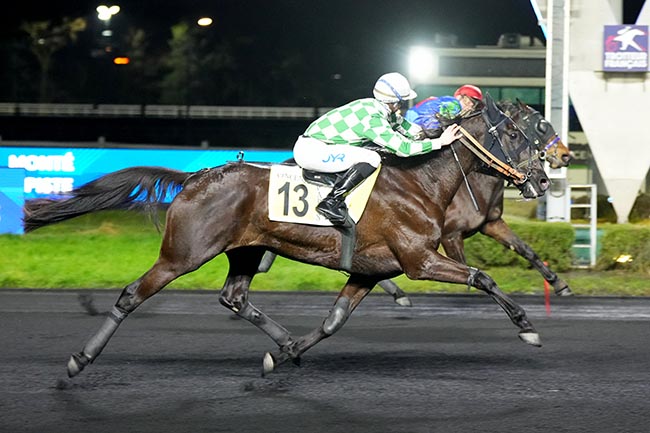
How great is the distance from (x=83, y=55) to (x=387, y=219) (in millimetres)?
52223

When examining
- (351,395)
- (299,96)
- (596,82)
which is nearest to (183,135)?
(299,96)

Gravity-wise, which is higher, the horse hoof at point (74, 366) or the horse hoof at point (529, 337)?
the horse hoof at point (529, 337)

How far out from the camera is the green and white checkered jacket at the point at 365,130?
6.66 m

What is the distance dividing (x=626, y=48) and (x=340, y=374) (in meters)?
9.91

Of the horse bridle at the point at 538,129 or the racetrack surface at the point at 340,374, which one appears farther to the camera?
the horse bridle at the point at 538,129

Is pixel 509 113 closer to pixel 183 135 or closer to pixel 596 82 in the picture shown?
pixel 596 82

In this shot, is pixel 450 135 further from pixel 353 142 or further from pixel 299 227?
pixel 299 227

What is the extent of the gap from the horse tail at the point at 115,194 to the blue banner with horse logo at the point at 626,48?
9481 millimetres

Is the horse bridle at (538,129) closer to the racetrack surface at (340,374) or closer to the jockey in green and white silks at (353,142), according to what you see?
the jockey in green and white silks at (353,142)

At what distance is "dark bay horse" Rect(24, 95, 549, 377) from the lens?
6562 mm

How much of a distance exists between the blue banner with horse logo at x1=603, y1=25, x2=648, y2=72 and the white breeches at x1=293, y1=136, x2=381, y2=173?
9216 millimetres

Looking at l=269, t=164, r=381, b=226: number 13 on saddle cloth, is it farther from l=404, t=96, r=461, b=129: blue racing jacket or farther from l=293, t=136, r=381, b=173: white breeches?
l=404, t=96, r=461, b=129: blue racing jacket

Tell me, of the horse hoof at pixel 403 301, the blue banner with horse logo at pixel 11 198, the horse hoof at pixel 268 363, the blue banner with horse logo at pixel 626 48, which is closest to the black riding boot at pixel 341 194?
the horse hoof at pixel 268 363

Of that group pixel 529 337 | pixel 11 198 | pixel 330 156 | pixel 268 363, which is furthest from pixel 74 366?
pixel 11 198
